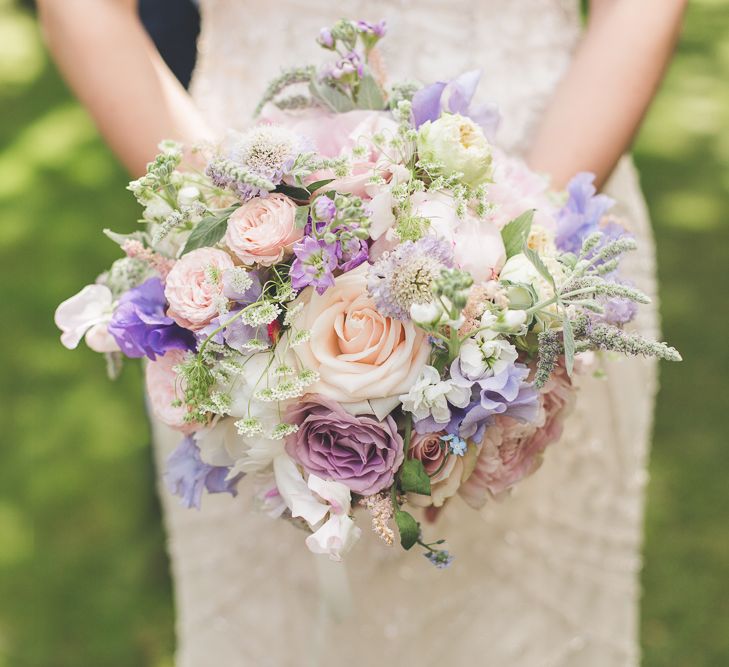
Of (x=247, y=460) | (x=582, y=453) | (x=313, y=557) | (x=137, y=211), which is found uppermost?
(x=247, y=460)

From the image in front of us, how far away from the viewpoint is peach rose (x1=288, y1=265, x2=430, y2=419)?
3.14 ft

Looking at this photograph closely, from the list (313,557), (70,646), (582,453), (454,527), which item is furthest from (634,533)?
(70,646)

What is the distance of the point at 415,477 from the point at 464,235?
11.6 inches

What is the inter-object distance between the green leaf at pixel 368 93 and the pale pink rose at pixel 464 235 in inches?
8.3

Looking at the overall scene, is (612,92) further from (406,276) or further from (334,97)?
(406,276)

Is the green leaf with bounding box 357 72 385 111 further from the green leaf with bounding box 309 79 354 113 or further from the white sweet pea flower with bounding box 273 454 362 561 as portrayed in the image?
the white sweet pea flower with bounding box 273 454 362 561

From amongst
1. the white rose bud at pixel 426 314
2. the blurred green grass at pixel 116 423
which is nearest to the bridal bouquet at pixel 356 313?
the white rose bud at pixel 426 314

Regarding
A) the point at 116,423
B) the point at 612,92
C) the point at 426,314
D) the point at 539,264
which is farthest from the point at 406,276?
the point at 116,423

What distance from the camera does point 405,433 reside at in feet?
3.37

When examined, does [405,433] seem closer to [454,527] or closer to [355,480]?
[355,480]

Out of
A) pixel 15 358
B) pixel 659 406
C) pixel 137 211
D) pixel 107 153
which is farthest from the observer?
pixel 107 153

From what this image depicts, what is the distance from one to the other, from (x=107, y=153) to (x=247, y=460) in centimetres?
257

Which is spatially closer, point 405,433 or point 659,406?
point 405,433

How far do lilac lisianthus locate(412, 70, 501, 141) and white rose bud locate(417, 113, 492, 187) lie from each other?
62mm
